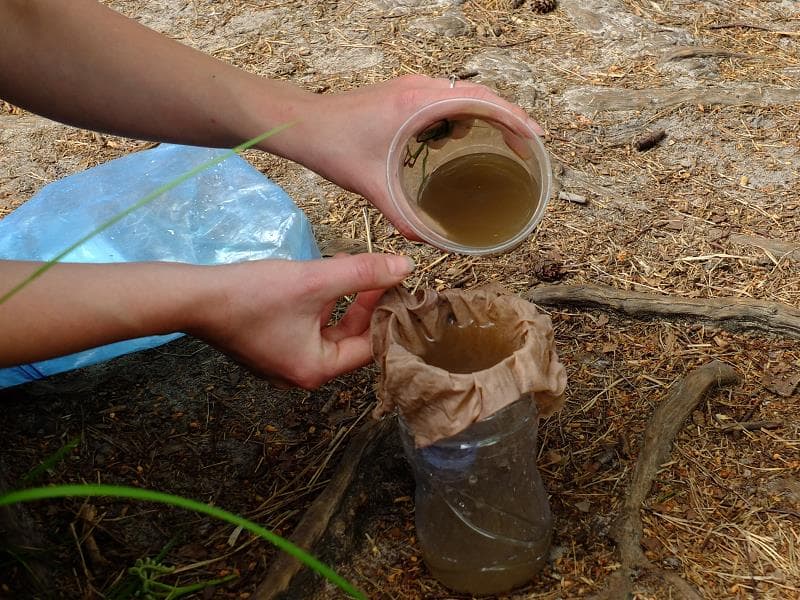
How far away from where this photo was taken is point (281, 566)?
72.5 inches

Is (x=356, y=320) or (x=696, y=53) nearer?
(x=356, y=320)

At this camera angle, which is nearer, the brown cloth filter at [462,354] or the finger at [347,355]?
the brown cloth filter at [462,354]

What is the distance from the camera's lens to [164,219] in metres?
2.83

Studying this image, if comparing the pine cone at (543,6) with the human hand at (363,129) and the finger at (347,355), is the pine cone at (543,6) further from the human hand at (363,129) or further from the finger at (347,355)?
the finger at (347,355)

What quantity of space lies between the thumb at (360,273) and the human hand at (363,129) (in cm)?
18

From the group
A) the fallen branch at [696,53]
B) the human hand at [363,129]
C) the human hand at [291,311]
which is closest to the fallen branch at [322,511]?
the human hand at [291,311]

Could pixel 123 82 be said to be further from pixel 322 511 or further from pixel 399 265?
pixel 322 511

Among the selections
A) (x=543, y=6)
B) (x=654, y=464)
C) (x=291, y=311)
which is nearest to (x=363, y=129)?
(x=291, y=311)

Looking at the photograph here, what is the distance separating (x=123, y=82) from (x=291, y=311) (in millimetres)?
768

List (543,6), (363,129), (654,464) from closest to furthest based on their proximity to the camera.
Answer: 1. (363,129)
2. (654,464)
3. (543,6)

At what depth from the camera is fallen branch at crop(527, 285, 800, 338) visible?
2.46 m

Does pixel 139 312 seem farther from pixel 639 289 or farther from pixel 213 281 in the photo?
pixel 639 289

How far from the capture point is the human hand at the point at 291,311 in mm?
1648

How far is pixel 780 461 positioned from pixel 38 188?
2.78 m
